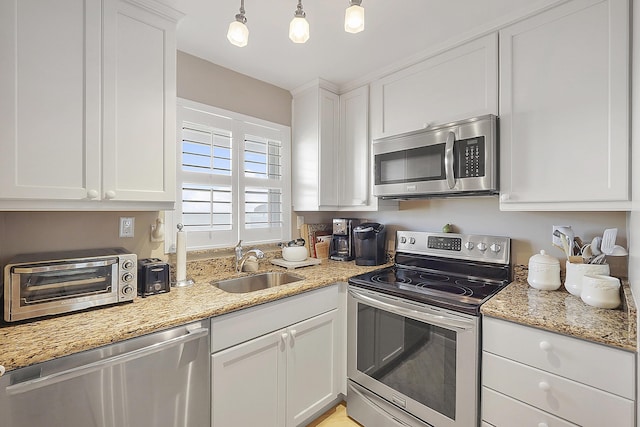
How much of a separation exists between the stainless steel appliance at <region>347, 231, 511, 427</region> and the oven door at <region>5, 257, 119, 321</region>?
1336mm

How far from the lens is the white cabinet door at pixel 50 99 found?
1.12 m

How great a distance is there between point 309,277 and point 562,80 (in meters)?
1.72

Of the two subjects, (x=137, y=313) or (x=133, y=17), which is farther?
(x=133, y=17)

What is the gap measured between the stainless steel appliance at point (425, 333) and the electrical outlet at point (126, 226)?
1.37 meters

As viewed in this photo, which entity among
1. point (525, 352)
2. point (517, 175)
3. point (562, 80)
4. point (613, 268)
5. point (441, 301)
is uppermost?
point (562, 80)

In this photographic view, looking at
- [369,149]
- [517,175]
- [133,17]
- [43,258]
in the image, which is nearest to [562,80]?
[517,175]

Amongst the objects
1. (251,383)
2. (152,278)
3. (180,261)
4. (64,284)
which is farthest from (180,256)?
(251,383)

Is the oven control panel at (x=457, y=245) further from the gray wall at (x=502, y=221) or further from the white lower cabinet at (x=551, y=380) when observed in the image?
the white lower cabinet at (x=551, y=380)

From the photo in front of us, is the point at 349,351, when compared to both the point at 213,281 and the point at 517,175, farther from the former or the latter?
the point at 517,175

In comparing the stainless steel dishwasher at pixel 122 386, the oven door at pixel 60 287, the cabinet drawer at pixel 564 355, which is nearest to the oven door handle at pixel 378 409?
the cabinet drawer at pixel 564 355

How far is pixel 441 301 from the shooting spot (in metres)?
1.46

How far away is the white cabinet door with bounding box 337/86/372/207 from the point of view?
2285 millimetres

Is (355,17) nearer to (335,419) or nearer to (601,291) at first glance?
(601,291)

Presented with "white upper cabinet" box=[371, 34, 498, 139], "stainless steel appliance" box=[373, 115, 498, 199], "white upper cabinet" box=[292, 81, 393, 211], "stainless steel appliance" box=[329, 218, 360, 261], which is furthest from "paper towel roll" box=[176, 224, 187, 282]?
"white upper cabinet" box=[371, 34, 498, 139]
